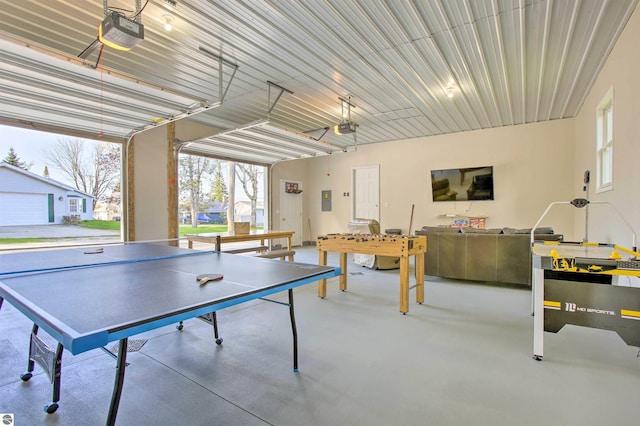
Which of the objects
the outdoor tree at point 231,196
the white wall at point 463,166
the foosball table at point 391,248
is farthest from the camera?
the outdoor tree at point 231,196

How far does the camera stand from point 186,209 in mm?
8727

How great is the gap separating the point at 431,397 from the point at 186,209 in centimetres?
818

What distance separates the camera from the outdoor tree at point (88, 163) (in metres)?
5.72

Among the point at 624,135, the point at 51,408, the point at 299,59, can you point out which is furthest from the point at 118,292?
the point at 624,135

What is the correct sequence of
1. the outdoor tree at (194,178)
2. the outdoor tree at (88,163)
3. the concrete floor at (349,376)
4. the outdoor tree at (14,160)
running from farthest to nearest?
the outdoor tree at (194,178)
the outdoor tree at (88,163)
the outdoor tree at (14,160)
the concrete floor at (349,376)

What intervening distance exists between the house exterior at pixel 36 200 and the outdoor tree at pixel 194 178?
287 centimetres

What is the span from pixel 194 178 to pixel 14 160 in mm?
4334

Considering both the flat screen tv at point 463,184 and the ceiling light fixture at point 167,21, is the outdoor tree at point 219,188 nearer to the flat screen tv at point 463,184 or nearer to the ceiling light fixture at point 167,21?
the flat screen tv at point 463,184

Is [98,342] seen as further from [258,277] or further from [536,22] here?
[536,22]

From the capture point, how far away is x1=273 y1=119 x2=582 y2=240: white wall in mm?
7129

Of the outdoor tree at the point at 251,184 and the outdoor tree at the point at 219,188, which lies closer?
the outdoor tree at the point at 219,188

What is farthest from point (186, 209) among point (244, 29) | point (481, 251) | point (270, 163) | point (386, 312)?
point (481, 251)

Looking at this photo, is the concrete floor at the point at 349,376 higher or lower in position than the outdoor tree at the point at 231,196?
lower

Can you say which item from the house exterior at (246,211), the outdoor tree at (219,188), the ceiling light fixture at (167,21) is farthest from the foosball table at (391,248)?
the outdoor tree at (219,188)
